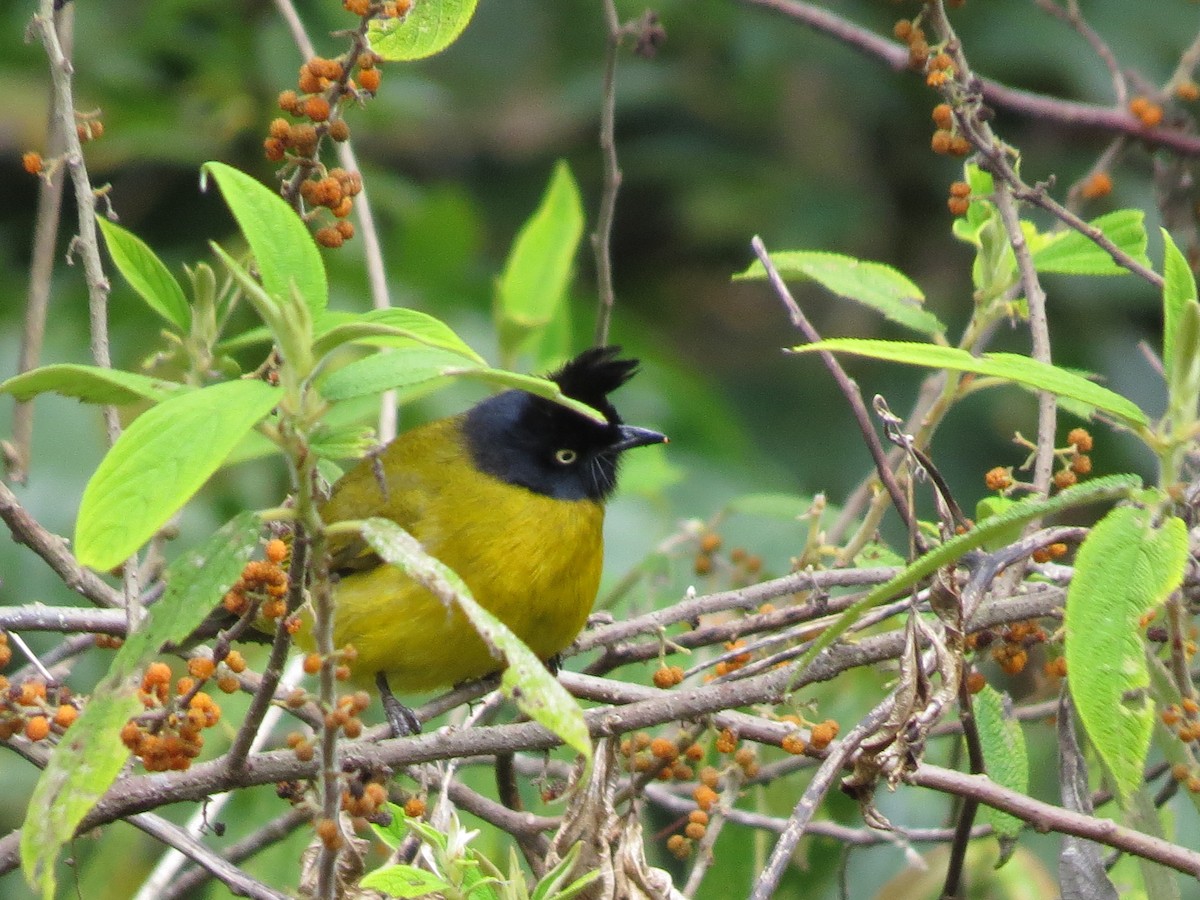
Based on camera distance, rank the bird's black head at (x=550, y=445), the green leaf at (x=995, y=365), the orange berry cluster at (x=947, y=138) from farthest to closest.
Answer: the bird's black head at (x=550, y=445), the orange berry cluster at (x=947, y=138), the green leaf at (x=995, y=365)

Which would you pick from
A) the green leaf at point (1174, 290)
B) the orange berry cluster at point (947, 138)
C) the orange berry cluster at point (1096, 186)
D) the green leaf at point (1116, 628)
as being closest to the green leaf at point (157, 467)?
the green leaf at point (1116, 628)

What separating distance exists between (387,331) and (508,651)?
35cm

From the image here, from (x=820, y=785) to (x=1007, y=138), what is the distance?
17.5 feet

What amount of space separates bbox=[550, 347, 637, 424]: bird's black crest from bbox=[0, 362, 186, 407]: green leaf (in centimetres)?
183

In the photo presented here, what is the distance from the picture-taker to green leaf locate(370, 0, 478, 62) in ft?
7.23

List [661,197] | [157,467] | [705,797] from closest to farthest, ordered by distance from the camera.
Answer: [157,467], [705,797], [661,197]

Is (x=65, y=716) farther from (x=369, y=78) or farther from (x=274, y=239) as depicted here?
(x=369, y=78)

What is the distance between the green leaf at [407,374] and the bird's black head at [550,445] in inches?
82.4

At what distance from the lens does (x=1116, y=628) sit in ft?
5.74

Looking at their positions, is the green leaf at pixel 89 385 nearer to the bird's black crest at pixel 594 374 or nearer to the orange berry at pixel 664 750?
the orange berry at pixel 664 750

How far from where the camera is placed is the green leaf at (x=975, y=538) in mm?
A: 1729

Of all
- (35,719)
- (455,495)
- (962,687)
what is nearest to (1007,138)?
(455,495)

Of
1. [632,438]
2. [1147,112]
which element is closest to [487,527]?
[632,438]

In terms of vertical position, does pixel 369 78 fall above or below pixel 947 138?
below
